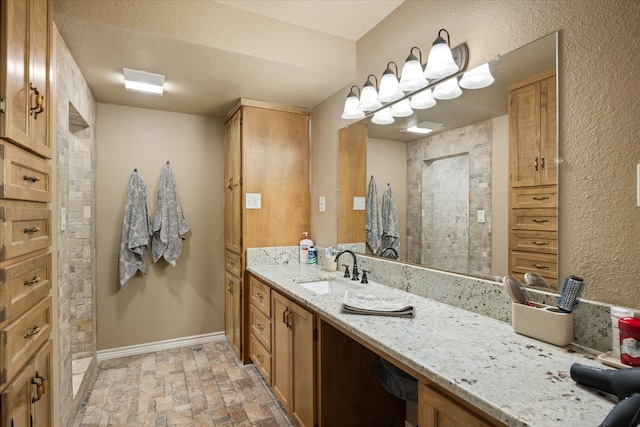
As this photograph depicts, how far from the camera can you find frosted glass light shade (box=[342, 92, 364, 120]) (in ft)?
7.69

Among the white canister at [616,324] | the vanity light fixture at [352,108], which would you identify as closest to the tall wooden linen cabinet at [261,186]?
the vanity light fixture at [352,108]

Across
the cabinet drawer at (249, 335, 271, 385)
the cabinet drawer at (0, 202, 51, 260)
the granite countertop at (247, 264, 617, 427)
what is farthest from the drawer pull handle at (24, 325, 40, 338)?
the cabinet drawer at (249, 335, 271, 385)

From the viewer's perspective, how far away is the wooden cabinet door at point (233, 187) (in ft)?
9.55

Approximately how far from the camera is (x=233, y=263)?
3.10 m

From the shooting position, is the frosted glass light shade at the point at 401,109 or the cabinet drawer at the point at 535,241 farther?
the frosted glass light shade at the point at 401,109

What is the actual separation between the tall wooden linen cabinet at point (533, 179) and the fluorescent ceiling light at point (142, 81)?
224 cm

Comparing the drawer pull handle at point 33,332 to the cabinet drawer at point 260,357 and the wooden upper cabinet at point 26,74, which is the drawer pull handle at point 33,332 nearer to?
the wooden upper cabinet at point 26,74

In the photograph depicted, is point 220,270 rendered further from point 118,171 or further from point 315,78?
point 315,78

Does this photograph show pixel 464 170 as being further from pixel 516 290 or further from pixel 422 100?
pixel 516 290

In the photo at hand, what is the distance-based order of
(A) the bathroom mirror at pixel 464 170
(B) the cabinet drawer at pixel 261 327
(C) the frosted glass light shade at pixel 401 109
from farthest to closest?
(B) the cabinet drawer at pixel 261 327, (C) the frosted glass light shade at pixel 401 109, (A) the bathroom mirror at pixel 464 170

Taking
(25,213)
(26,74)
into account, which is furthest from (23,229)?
(26,74)

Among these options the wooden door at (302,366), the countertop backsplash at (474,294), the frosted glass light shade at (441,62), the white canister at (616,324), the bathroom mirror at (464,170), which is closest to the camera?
the white canister at (616,324)

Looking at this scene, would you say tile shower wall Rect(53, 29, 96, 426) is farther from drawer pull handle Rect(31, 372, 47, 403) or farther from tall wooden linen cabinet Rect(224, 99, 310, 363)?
tall wooden linen cabinet Rect(224, 99, 310, 363)

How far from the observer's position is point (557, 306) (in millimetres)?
1165
